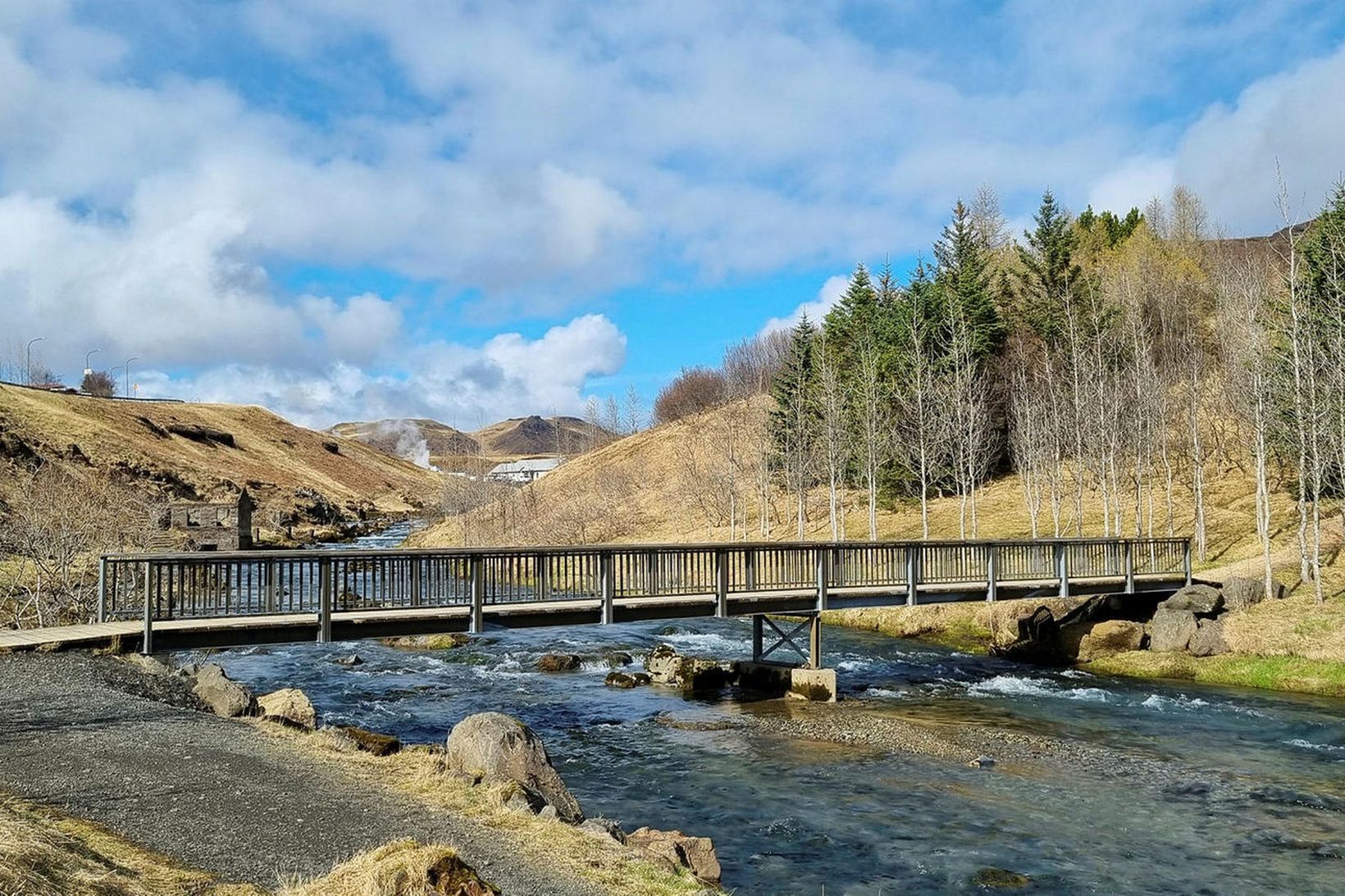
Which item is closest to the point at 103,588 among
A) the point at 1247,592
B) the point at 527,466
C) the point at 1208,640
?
the point at 1208,640

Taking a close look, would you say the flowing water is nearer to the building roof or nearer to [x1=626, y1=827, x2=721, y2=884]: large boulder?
[x1=626, y1=827, x2=721, y2=884]: large boulder

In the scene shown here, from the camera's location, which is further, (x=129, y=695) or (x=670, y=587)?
(x=670, y=587)

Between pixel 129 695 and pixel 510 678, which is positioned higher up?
pixel 129 695

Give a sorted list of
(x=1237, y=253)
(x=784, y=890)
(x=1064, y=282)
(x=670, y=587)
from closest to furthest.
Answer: (x=784, y=890) < (x=670, y=587) < (x=1064, y=282) < (x=1237, y=253)

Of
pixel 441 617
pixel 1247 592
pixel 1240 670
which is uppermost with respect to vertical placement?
pixel 441 617

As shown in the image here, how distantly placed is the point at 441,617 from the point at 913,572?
525 inches

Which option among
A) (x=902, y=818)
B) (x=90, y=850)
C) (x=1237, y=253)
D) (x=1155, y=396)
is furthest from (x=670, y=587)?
(x=1237, y=253)

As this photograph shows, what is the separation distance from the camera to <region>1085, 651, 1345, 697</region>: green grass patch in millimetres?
24297

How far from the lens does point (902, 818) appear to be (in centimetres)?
1466

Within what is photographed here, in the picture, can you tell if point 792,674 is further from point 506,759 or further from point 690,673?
point 506,759

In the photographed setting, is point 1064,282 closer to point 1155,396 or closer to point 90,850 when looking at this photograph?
point 1155,396

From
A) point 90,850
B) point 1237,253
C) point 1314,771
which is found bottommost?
point 1314,771

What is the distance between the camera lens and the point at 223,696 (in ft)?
51.2

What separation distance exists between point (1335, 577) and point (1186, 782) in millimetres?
19119
